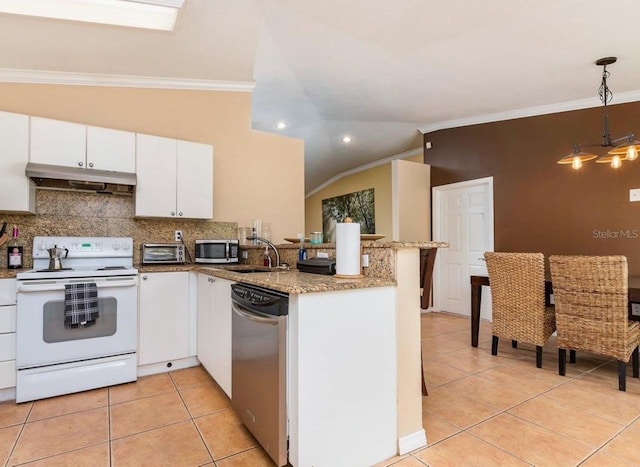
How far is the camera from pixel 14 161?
268cm

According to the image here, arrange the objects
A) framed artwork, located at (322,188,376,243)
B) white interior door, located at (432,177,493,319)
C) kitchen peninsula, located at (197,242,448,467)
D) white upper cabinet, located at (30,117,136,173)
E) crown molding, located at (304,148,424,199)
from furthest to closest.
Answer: framed artwork, located at (322,188,376,243) → crown molding, located at (304,148,424,199) → white interior door, located at (432,177,493,319) → white upper cabinet, located at (30,117,136,173) → kitchen peninsula, located at (197,242,448,467)

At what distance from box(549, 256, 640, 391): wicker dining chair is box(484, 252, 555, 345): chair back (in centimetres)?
13

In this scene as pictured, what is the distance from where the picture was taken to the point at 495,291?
328 cm

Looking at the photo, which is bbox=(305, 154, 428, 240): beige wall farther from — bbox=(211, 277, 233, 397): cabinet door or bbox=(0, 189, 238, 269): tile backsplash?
bbox=(211, 277, 233, 397): cabinet door

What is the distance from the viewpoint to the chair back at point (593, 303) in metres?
2.55

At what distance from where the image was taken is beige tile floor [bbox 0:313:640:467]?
5.74 feet

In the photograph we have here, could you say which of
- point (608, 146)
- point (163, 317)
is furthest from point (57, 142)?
point (608, 146)

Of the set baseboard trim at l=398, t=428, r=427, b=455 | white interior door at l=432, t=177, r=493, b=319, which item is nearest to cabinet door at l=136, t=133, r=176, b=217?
baseboard trim at l=398, t=428, r=427, b=455

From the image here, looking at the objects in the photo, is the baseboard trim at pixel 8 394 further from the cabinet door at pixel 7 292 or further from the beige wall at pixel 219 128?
the beige wall at pixel 219 128

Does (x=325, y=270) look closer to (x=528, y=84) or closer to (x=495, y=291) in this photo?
(x=495, y=291)

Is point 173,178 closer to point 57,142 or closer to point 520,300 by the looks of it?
point 57,142

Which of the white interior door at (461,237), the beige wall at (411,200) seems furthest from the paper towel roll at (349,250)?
the white interior door at (461,237)

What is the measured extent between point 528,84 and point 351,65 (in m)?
A: 1.91

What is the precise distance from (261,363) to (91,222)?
2.44 meters
